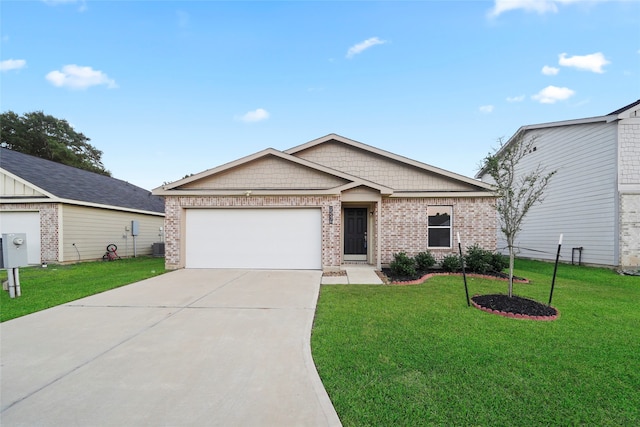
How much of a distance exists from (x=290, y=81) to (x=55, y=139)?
37845mm

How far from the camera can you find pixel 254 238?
10.5 metres

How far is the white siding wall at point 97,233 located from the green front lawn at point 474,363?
43.1 feet

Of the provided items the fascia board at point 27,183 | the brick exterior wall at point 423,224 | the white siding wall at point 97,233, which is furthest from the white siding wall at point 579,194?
the fascia board at point 27,183

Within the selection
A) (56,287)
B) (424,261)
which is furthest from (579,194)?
(56,287)

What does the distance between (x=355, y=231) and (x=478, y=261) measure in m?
4.66

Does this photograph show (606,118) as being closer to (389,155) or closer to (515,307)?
(389,155)

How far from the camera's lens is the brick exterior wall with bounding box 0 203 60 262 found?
12.1m

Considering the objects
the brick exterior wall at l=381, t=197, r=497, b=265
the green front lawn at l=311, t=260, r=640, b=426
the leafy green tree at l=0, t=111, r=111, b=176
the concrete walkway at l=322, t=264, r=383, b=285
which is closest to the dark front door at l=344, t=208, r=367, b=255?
the brick exterior wall at l=381, t=197, r=497, b=265

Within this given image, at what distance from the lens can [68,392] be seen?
286 centimetres

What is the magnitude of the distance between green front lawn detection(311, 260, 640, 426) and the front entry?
5.78 m

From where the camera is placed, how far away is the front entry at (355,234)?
39.0 ft

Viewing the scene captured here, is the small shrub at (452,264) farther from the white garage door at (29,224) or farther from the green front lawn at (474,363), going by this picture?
the white garage door at (29,224)

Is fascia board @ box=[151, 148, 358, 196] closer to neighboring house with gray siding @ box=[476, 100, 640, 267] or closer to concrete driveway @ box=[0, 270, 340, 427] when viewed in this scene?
concrete driveway @ box=[0, 270, 340, 427]

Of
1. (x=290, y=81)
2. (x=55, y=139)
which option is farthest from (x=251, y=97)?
(x=55, y=139)
